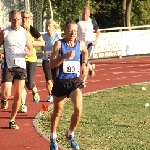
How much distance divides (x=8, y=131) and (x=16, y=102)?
52 centimetres

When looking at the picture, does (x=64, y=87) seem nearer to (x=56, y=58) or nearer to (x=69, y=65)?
(x=69, y=65)

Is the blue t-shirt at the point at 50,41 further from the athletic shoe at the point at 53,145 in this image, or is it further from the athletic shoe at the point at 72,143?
the athletic shoe at the point at 53,145

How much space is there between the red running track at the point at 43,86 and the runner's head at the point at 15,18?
178cm

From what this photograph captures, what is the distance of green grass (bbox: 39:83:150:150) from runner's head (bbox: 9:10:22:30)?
5.96 ft

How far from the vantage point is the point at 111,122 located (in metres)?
11.3

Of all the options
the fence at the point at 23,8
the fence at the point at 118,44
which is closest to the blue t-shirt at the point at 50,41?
the fence at the point at 118,44

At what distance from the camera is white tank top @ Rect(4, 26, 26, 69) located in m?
10.5

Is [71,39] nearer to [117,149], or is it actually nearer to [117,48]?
[117,149]

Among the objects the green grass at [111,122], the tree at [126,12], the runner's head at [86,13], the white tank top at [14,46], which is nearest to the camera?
the green grass at [111,122]

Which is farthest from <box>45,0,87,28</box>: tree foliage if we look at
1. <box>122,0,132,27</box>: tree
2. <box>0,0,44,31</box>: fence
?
→ <box>122,0,132,27</box>: tree

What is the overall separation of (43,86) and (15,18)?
7.66 metres

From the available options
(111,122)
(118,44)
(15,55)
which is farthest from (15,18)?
(118,44)

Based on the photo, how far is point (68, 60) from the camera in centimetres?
895

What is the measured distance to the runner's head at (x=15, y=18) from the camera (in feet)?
33.0
